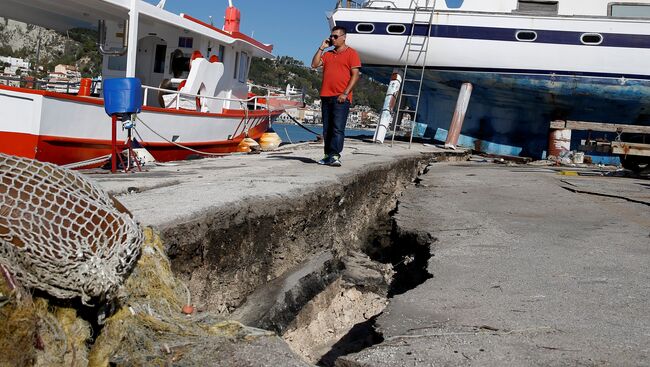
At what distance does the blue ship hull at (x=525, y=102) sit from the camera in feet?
45.2

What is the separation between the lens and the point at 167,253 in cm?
295

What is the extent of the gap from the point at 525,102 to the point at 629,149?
471 cm

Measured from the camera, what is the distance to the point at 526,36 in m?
13.6

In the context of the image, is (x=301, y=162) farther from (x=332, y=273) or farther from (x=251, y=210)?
(x=251, y=210)

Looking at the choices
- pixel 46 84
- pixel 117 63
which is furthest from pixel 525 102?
pixel 46 84

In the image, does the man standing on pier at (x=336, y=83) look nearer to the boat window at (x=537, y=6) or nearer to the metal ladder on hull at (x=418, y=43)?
the metal ladder on hull at (x=418, y=43)

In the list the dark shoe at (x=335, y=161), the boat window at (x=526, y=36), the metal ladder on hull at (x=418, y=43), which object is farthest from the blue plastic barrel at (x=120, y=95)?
the boat window at (x=526, y=36)

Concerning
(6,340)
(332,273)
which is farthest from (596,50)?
(6,340)

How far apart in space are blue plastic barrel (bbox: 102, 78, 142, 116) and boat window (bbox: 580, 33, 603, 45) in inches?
413

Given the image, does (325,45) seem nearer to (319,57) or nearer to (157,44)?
(319,57)

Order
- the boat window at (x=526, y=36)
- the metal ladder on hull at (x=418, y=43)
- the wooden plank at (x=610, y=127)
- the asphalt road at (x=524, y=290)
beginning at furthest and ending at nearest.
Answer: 1. the metal ladder on hull at (x=418, y=43)
2. the boat window at (x=526, y=36)
3. the wooden plank at (x=610, y=127)
4. the asphalt road at (x=524, y=290)

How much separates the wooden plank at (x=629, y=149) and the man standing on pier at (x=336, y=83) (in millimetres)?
5496

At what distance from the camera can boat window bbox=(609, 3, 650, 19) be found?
1370 cm

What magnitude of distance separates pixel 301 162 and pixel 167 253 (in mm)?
4894
